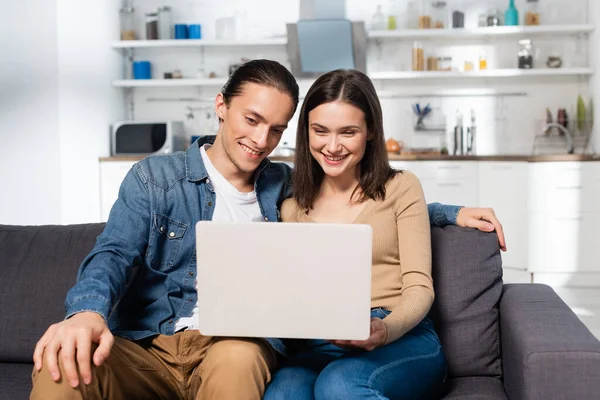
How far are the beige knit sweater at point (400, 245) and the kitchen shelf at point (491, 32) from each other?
3.77 meters

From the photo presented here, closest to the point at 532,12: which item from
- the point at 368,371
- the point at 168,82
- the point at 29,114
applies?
the point at 168,82

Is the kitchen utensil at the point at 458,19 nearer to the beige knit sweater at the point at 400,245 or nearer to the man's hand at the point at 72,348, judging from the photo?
the beige knit sweater at the point at 400,245

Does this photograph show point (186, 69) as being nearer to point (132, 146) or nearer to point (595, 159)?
point (132, 146)

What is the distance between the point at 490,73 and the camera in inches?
214

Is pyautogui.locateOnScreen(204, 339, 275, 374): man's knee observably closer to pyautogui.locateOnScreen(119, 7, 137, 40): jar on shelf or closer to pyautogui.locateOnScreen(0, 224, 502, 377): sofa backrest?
pyautogui.locateOnScreen(0, 224, 502, 377): sofa backrest

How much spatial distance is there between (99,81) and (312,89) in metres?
3.95

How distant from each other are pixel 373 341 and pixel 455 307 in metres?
0.46

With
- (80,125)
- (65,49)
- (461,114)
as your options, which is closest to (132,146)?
(80,125)

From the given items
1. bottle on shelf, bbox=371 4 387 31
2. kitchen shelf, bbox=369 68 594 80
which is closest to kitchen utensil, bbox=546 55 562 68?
kitchen shelf, bbox=369 68 594 80

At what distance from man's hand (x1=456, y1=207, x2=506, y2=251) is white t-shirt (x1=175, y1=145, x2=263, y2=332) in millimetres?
534

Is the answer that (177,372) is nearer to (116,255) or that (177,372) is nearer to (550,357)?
(116,255)

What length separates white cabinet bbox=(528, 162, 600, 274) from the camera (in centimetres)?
471

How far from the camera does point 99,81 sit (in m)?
5.51

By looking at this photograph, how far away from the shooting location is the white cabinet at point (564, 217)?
471 cm
